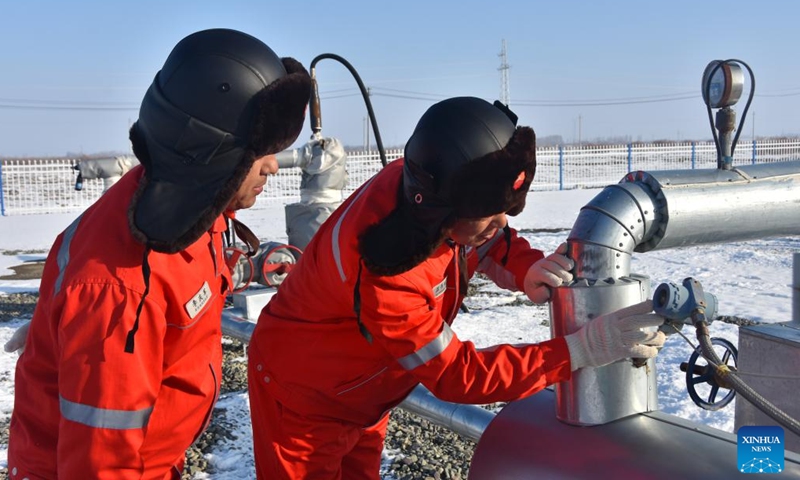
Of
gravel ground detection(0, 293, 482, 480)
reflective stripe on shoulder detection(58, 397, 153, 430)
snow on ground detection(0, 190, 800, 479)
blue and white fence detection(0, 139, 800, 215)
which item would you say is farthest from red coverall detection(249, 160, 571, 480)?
blue and white fence detection(0, 139, 800, 215)

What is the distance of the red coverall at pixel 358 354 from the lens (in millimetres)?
1779

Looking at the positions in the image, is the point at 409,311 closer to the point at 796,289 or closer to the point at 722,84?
the point at 722,84

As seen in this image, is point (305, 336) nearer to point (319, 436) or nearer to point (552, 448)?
point (319, 436)

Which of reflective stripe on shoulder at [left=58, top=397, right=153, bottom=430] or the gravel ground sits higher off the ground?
reflective stripe on shoulder at [left=58, top=397, right=153, bottom=430]

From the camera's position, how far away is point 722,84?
2203 mm

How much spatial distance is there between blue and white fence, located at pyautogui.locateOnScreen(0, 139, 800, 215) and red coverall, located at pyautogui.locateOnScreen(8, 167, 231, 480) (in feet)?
57.5

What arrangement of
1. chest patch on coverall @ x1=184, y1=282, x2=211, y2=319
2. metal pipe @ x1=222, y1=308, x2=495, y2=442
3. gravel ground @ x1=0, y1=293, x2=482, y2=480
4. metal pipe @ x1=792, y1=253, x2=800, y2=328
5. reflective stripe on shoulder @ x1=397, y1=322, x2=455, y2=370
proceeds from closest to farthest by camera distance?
chest patch on coverall @ x1=184, y1=282, x2=211, y2=319, reflective stripe on shoulder @ x1=397, y1=322, x2=455, y2=370, metal pipe @ x1=222, y1=308, x2=495, y2=442, metal pipe @ x1=792, y1=253, x2=800, y2=328, gravel ground @ x1=0, y1=293, x2=482, y2=480

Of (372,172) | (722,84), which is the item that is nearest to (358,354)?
(722,84)

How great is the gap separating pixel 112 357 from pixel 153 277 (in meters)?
0.19

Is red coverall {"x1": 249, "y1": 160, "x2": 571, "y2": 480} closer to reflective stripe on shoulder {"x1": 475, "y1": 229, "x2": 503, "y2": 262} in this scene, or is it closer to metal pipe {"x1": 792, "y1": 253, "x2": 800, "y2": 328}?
reflective stripe on shoulder {"x1": 475, "y1": 229, "x2": 503, "y2": 262}

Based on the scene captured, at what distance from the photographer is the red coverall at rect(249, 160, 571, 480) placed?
178 cm

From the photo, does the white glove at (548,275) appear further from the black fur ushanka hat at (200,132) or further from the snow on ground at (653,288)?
the snow on ground at (653,288)

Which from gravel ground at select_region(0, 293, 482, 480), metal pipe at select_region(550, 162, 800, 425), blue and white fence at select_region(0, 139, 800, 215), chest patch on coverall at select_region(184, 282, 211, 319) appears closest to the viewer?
chest patch on coverall at select_region(184, 282, 211, 319)

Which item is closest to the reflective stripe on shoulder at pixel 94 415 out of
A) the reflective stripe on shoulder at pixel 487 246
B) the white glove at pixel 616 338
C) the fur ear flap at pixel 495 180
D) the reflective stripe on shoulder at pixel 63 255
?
the reflective stripe on shoulder at pixel 63 255
